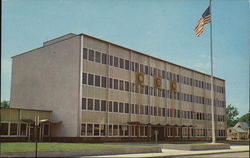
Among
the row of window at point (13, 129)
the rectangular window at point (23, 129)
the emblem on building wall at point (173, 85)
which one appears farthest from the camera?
the emblem on building wall at point (173, 85)

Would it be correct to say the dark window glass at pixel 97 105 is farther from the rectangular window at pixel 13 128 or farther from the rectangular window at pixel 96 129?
the rectangular window at pixel 13 128

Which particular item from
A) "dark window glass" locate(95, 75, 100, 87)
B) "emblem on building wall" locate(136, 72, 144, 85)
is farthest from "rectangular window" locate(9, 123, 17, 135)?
"emblem on building wall" locate(136, 72, 144, 85)

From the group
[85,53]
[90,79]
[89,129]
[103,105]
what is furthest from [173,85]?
[89,129]

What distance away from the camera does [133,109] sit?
48.0m

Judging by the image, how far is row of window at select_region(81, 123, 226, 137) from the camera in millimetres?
41000

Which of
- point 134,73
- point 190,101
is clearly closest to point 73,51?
point 134,73

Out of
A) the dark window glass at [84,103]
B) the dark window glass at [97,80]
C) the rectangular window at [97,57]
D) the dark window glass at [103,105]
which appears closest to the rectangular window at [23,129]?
the dark window glass at [84,103]

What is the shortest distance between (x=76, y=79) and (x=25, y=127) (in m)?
8.43

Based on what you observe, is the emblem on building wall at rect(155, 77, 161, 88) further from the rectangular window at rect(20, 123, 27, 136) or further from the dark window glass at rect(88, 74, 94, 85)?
the rectangular window at rect(20, 123, 27, 136)

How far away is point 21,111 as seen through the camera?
125 feet

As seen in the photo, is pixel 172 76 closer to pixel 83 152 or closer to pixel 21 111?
pixel 21 111

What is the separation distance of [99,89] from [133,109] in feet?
25.4

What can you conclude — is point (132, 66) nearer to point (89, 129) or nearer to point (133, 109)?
point (133, 109)

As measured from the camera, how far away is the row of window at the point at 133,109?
41531 mm
